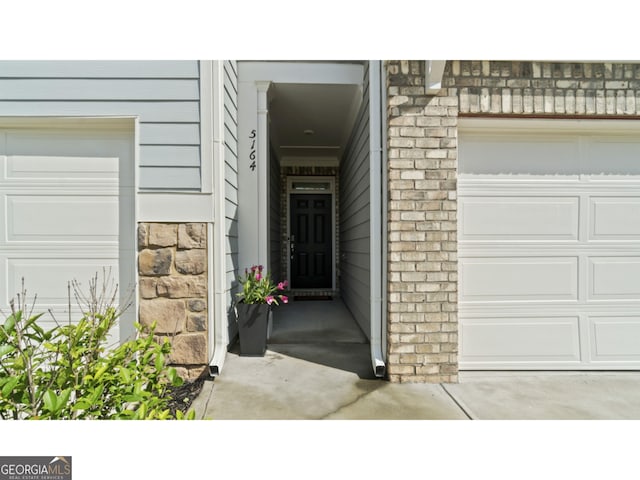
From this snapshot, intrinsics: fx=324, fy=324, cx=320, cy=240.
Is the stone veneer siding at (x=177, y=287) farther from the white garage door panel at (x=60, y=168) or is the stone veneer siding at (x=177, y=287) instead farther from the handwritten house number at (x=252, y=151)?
the handwritten house number at (x=252, y=151)

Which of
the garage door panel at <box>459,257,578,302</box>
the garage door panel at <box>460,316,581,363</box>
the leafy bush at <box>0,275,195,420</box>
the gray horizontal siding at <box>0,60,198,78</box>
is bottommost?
the garage door panel at <box>460,316,581,363</box>

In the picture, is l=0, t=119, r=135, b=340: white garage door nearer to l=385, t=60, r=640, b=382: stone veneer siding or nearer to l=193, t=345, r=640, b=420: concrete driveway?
l=193, t=345, r=640, b=420: concrete driveway

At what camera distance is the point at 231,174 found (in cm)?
302

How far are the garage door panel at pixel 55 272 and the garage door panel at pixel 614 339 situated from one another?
12.8ft

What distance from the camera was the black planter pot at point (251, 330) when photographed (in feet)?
9.30

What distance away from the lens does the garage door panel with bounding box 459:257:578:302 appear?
2637mm

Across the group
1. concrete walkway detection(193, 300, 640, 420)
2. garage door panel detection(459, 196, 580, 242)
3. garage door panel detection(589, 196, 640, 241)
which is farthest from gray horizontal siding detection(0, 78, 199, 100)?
garage door panel detection(589, 196, 640, 241)

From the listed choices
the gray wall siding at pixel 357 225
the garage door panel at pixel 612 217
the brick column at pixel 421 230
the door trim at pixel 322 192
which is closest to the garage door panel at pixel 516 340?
the brick column at pixel 421 230

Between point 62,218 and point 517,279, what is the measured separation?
3657 millimetres

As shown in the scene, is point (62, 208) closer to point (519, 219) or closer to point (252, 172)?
point (252, 172)

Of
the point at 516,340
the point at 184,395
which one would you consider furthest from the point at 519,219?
the point at 184,395

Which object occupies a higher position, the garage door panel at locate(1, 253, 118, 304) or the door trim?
the door trim

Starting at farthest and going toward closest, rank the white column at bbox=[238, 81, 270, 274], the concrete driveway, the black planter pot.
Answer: the white column at bbox=[238, 81, 270, 274]
the black planter pot
the concrete driveway

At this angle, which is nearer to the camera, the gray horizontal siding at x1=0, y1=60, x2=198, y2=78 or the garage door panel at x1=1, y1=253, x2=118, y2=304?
the gray horizontal siding at x1=0, y1=60, x2=198, y2=78
